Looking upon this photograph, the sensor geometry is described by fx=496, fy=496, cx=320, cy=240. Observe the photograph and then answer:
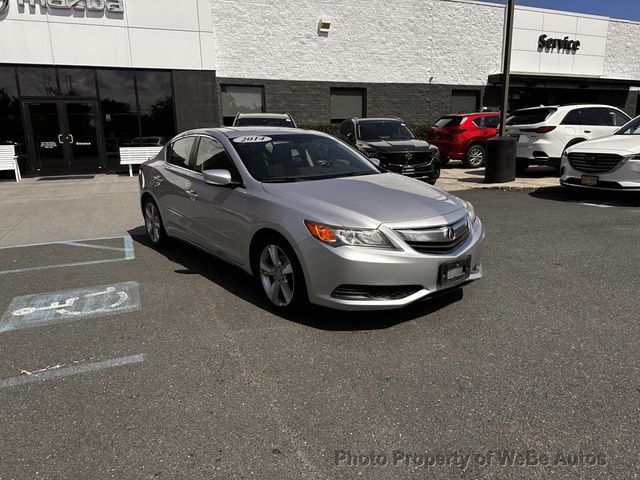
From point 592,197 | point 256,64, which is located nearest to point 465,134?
point 592,197

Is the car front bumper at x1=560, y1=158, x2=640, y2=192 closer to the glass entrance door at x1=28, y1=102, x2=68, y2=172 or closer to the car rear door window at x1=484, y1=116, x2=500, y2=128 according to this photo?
the car rear door window at x1=484, y1=116, x2=500, y2=128

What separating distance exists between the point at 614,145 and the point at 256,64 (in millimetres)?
11939

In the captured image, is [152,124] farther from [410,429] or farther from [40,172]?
[410,429]

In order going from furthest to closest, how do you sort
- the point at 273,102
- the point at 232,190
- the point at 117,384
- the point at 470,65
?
the point at 470,65
the point at 273,102
the point at 232,190
the point at 117,384

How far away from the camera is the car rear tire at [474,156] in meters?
14.9

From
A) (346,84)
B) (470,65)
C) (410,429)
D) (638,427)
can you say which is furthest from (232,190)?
(470,65)

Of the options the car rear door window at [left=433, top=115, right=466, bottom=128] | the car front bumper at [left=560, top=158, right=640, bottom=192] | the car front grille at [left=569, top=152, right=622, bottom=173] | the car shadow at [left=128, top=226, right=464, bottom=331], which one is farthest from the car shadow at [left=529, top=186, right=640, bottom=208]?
the car shadow at [left=128, top=226, right=464, bottom=331]

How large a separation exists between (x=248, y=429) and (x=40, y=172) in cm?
1538

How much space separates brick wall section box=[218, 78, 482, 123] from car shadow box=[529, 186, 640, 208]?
371 inches

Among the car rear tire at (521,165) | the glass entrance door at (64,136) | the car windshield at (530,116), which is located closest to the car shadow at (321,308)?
the car windshield at (530,116)

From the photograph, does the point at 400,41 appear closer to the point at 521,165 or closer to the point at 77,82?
the point at 521,165

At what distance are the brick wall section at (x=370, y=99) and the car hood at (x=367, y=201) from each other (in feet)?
44.6

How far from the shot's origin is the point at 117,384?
10.2 ft

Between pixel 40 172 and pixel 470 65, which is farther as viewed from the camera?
pixel 470 65
